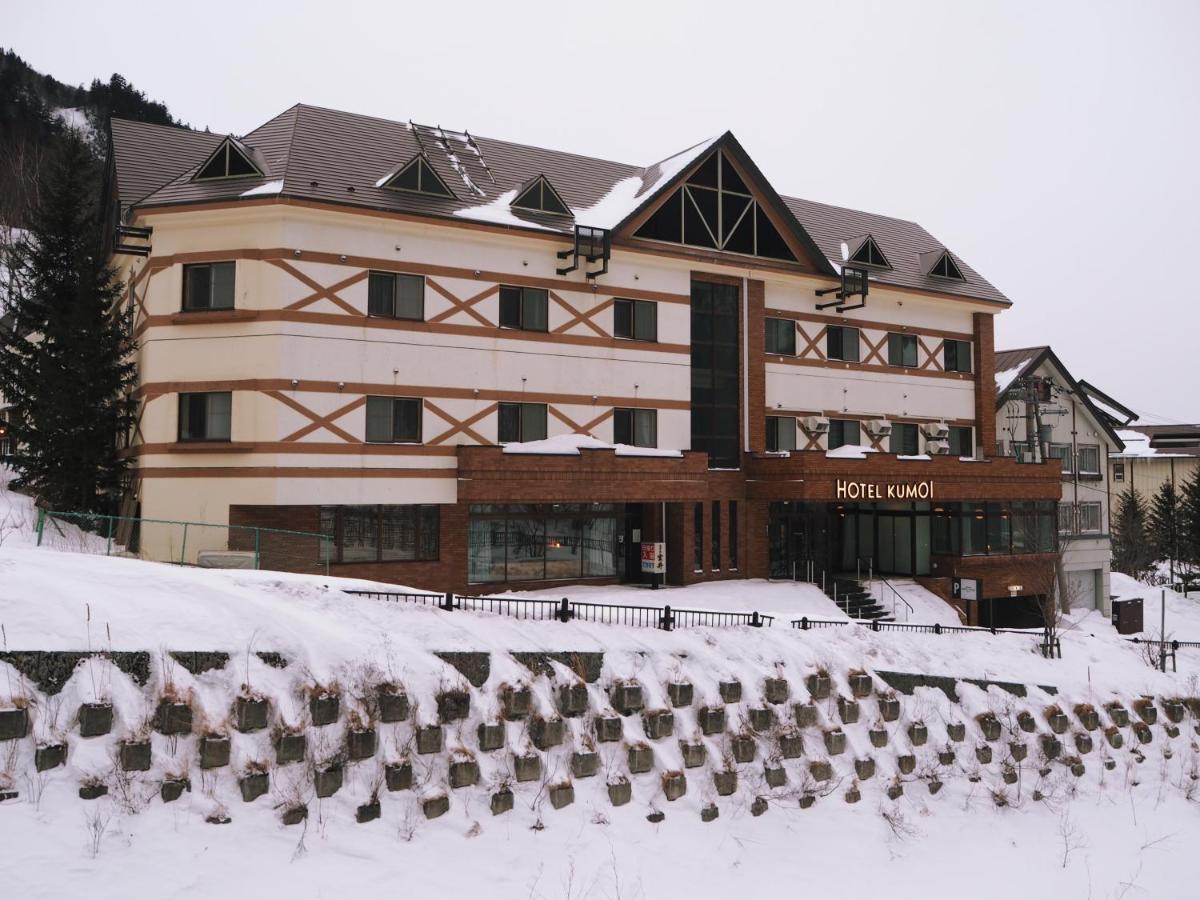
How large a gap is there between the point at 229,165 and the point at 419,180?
5.47 m

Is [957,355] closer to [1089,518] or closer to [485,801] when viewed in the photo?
[1089,518]

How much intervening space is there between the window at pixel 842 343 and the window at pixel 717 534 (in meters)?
8.10

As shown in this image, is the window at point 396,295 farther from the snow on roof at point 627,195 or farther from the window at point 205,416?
the snow on roof at point 627,195

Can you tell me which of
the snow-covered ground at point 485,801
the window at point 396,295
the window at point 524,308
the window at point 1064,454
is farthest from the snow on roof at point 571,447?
the window at point 1064,454

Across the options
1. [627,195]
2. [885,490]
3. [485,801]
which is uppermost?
[627,195]

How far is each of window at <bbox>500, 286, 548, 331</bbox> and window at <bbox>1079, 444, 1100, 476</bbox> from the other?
104 ft

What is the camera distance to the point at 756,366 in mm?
33594

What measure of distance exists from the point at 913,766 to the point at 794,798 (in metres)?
3.25

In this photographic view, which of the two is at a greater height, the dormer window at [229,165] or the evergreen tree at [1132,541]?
the dormer window at [229,165]

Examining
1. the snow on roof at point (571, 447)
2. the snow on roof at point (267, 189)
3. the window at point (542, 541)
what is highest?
the snow on roof at point (267, 189)

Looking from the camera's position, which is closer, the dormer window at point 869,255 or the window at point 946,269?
the dormer window at point 869,255

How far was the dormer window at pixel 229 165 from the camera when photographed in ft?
86.1

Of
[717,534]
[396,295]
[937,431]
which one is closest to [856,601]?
[717,534]

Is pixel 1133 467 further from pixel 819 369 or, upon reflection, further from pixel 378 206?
pixel 378 206
